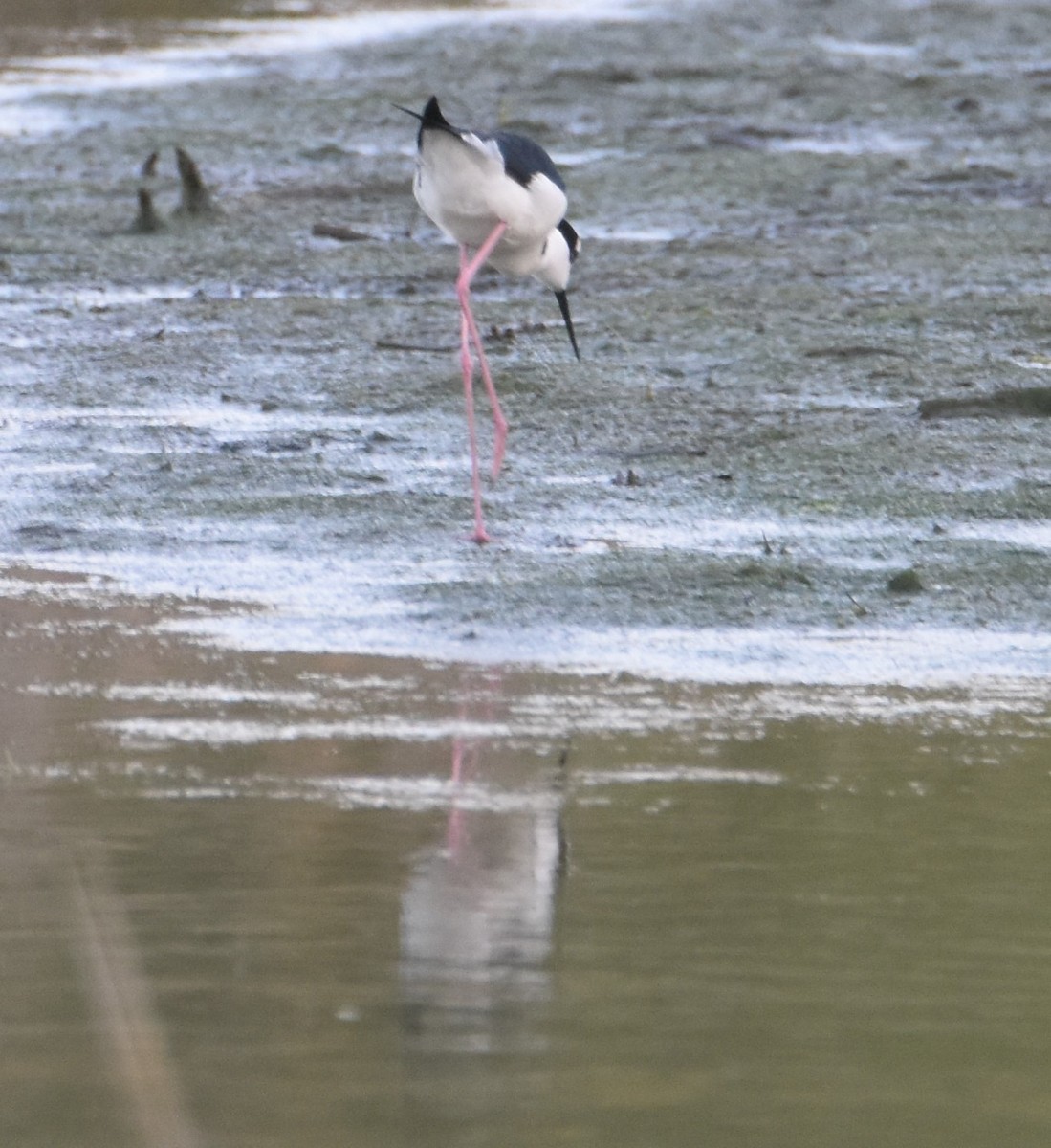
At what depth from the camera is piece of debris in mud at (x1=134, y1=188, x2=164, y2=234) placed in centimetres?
1210

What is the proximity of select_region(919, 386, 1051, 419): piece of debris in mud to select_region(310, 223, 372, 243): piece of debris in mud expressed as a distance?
4.47m

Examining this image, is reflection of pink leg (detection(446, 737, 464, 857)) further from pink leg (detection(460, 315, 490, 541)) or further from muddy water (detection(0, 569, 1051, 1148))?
pink leg (detection(460, 315, 490, 541))

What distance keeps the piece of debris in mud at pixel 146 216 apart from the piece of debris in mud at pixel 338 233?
0.72m

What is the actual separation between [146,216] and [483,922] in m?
8.67

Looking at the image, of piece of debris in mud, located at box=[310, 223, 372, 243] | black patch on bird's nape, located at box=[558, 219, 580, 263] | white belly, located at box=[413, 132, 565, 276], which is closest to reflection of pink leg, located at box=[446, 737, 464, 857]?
white belly, located at box=[413, 132, 565, 276]

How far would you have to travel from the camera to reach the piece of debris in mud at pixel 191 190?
12.3 metres

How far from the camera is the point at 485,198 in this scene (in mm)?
7633

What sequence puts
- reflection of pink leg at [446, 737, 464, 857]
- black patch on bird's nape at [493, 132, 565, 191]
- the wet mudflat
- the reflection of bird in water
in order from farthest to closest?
black patch on bird's nape at [493, 132, 565, 191] → reflection of pink leg at [446, 737, 464, 857] → the reflection of bird in water → the wet mudflat

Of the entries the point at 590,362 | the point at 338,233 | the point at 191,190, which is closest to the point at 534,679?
the point at 590,362

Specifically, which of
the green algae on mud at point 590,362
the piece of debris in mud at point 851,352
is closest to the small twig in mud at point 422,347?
the green algae on mud at point 590,362

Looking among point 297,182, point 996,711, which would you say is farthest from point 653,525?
point 297,182

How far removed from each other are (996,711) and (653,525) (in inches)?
70.7

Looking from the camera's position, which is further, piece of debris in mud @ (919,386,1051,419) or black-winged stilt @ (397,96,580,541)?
piece of debris in mud @ (919,386,1051,419)

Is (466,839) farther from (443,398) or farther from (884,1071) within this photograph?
(443,398)
